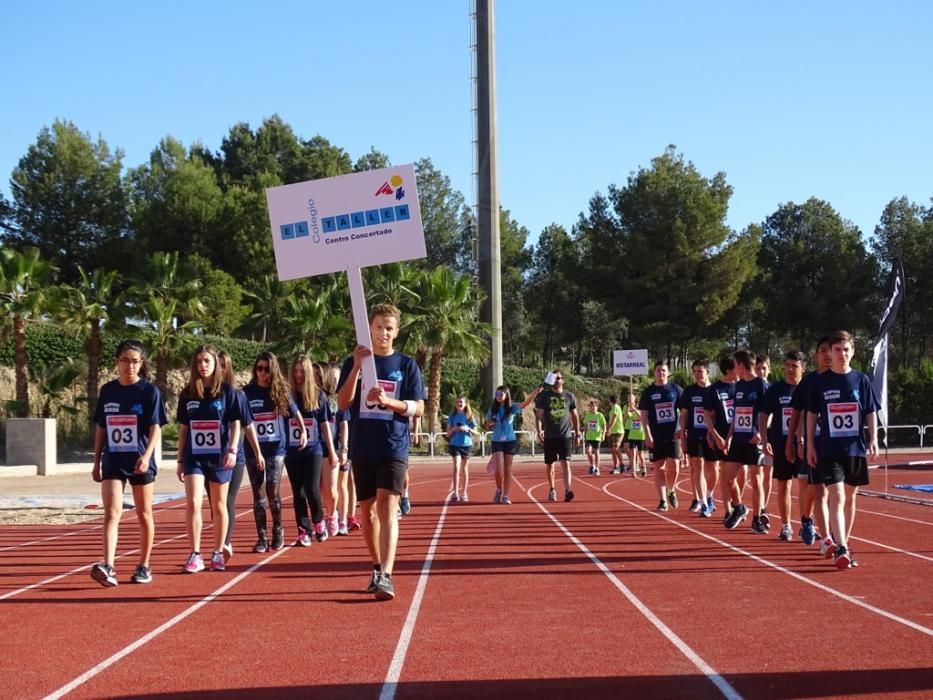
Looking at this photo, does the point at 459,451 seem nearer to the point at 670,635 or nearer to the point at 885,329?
the point at 885,329

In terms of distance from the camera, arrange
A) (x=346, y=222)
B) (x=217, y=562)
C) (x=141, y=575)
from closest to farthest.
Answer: (x=346, y=222), (x=141, y=575), (x=217, y=562)

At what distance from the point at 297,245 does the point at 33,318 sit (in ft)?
91.2

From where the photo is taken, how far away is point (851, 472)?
8.89 m

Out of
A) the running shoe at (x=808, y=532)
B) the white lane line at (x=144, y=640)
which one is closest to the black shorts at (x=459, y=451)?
the running shoe at (x=808, y=532)

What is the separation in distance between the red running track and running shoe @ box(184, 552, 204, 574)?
99 millimetres

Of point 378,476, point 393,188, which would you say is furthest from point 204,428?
A: point 393,188

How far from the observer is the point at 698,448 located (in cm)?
1333

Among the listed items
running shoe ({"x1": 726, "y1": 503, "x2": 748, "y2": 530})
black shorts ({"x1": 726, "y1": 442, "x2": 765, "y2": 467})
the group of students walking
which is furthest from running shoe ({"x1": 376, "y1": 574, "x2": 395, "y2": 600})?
running shoe ({"x1": 726, "y1": 503, "x2": 748, "y2": 530})

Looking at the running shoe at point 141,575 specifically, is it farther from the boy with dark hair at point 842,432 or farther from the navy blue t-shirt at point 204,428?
the boy with dark hair at point 842,432

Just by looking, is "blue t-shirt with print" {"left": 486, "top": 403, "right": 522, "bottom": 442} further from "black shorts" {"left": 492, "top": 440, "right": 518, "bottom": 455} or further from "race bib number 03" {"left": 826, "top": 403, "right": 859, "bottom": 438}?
"race bib number 03" {"left": 826, "top": 403, "right": 859, "bottom": 438}

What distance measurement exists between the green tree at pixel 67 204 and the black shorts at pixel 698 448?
4466 cm

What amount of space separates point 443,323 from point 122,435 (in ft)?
87.1

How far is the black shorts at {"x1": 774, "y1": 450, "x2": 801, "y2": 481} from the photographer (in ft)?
34.9

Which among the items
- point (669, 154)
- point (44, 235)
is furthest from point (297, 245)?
point (669, 154)
